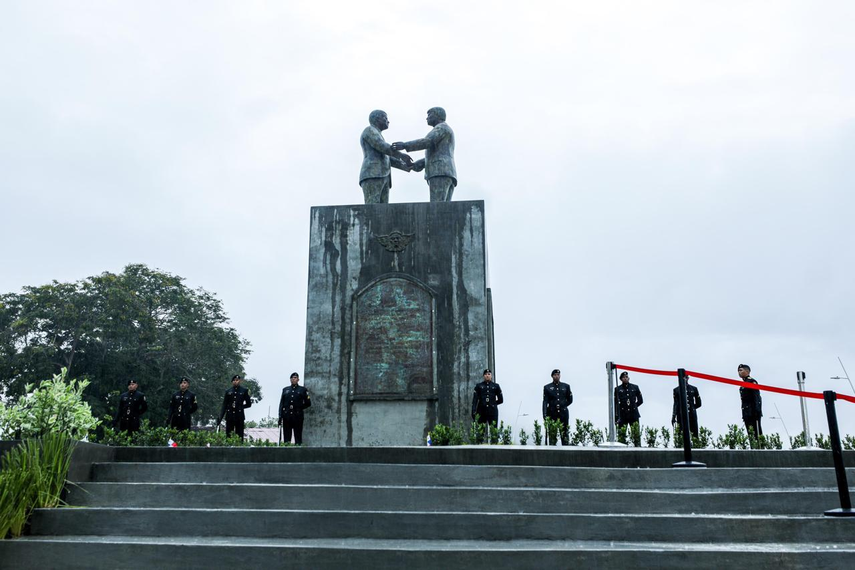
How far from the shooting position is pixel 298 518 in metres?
5.50

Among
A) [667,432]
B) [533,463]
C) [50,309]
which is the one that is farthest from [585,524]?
[50,309]

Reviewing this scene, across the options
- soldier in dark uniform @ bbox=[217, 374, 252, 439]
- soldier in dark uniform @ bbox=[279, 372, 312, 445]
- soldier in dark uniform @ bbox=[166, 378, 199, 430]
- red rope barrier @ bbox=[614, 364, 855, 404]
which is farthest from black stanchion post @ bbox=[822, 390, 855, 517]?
soldier in dark uniform @ bbox=[166, 378, 199, 430]

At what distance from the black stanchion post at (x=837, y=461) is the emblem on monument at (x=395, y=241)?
777cm

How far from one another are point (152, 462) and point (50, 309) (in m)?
25.1

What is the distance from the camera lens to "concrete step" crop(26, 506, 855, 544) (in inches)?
207

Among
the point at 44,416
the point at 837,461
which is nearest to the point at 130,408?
the point at 44,416

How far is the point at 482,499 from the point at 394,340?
245 inches

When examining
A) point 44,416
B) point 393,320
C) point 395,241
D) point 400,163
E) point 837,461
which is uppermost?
point 400,163

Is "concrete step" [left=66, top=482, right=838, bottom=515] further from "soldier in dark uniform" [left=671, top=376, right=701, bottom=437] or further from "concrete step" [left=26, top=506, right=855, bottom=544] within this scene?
"soldier in dark uniform" [left=671, top=376, right=701, bottom=437]

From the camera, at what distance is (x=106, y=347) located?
95.8ft

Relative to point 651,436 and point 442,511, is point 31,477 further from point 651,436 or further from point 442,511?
point 651,436

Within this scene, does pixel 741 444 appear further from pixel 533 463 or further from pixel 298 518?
pixel 298 518

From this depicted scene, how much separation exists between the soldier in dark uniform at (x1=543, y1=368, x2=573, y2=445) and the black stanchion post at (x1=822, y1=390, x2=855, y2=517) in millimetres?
6074

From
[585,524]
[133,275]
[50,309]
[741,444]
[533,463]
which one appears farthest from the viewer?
[133,275]
